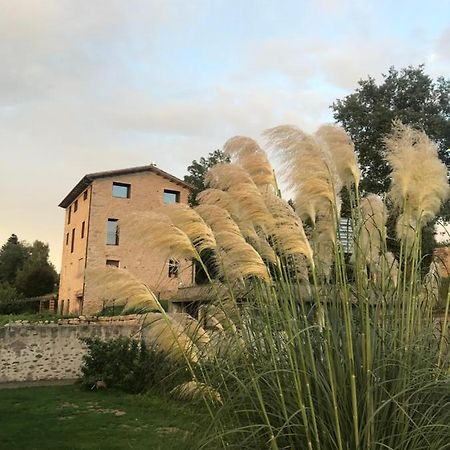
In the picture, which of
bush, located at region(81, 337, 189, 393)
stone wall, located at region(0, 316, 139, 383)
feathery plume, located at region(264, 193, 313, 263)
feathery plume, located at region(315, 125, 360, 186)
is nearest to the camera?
feathery plume, located at region(264, 193, 313, 263)

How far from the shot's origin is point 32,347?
1465 cm

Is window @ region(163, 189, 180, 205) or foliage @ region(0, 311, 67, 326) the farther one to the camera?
window @ region(163, 189, 180, 205)

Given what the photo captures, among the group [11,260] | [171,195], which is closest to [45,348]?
[171,195]

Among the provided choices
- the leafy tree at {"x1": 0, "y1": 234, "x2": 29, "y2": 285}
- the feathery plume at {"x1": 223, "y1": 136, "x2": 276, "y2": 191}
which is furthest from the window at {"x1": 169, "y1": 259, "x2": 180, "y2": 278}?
the leafy tree at {"x1": 0, "y1": 234, "x2": 29, "y2": 285}

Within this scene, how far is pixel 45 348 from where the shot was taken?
48.5ft

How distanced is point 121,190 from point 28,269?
16248 millimetres

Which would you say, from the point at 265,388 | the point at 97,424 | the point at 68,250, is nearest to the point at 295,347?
the point at 265,388

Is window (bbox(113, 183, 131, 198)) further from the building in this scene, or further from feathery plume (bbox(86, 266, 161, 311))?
feathery plume (bbox(86, 266, 161, 311))

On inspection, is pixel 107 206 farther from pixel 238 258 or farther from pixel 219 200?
pixel 238 258

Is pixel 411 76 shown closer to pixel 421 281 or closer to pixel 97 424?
pixel 97 424

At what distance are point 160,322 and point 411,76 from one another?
21.8m

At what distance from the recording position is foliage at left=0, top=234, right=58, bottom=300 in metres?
42.4

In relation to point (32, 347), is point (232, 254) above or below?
above

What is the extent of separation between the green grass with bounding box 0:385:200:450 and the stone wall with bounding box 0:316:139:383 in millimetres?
2052
